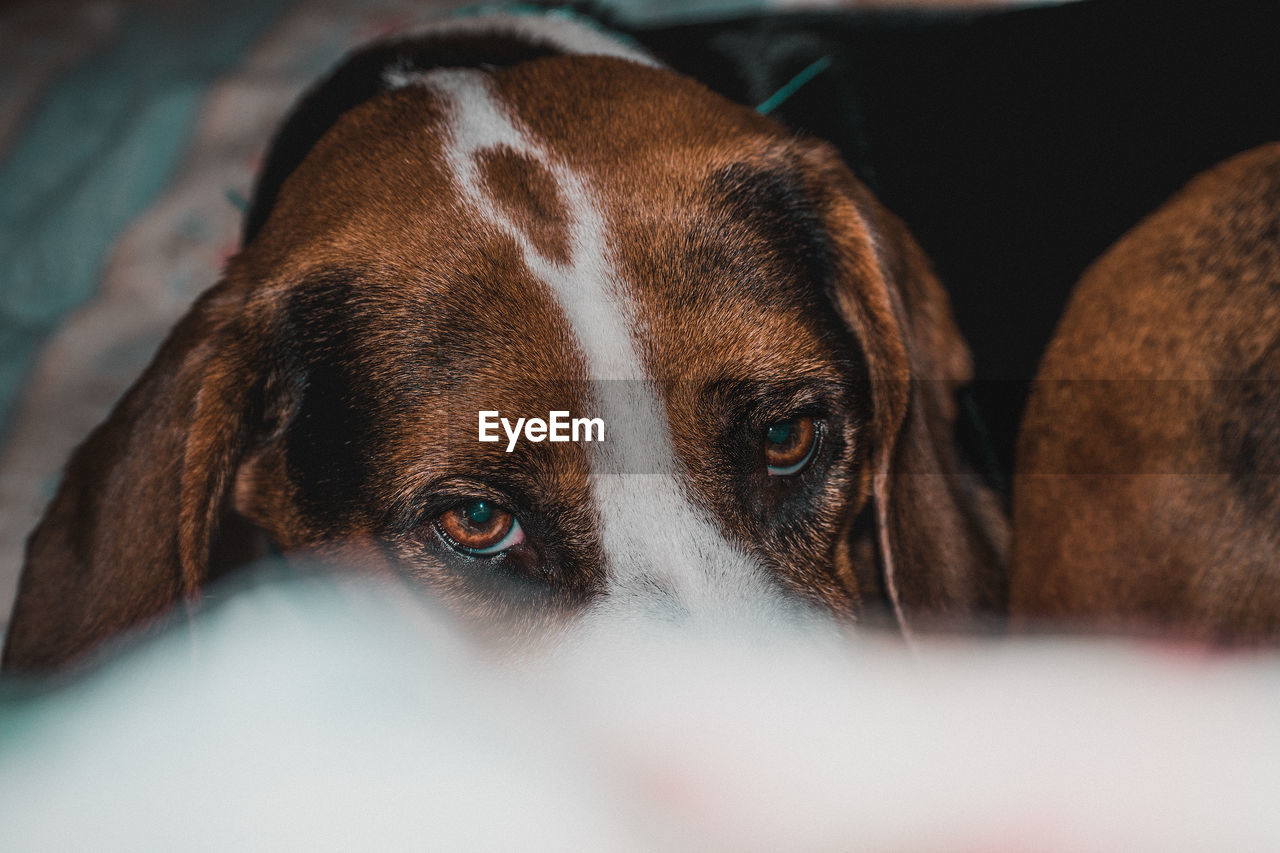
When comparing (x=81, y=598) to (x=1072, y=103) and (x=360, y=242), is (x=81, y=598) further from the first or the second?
(x=1072, y=103)

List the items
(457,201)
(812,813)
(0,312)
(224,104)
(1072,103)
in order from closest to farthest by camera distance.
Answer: (812,813) < (457,201) < (1072,103) < (0,312) < (224,104)

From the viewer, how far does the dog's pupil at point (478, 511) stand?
127cm

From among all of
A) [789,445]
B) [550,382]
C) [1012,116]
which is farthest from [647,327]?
[1012,116]

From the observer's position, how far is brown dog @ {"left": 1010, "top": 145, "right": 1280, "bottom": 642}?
1.35m

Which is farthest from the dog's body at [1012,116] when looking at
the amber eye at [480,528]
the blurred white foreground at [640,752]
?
the amber eye at [480,528]

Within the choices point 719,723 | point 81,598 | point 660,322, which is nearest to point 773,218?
point 660,322

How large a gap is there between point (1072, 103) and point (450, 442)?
1.04m

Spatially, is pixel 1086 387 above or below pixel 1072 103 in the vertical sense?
below

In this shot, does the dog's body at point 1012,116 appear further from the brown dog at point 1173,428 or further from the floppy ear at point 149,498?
the floppy ear at point 149,498

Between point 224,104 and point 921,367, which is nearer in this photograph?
point 921,367

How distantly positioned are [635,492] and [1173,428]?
0.80 meters

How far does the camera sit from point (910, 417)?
1.47 metres

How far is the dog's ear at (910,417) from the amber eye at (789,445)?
0.13m

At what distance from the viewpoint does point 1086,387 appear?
4.81 ft
